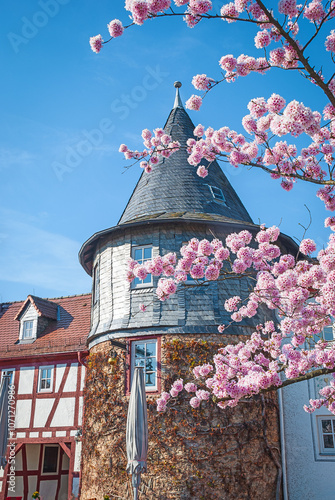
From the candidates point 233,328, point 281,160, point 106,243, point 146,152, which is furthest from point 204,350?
point 281,160

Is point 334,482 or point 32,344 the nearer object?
point 334,482

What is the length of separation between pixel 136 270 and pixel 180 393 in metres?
5.62

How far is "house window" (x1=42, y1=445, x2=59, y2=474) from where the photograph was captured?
1660 cm

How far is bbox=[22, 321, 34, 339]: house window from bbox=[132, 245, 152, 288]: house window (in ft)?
19.4

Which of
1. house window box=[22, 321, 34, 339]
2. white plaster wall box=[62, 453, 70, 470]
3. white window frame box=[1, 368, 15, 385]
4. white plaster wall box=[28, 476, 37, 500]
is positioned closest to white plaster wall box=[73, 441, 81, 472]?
white plaster wall box=[28, 476, 37, 500]

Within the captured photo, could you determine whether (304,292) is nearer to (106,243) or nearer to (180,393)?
(180,393)

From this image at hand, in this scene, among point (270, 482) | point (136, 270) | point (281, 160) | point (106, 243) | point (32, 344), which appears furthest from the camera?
point (32, 344)

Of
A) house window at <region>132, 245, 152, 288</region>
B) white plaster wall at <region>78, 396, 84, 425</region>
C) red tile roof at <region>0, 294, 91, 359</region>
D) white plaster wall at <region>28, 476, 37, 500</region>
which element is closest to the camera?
house window at <region>132, 245, 152, 288</region>

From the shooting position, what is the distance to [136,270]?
7.53 m

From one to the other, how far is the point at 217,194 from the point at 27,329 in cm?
828

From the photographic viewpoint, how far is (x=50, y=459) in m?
16.9

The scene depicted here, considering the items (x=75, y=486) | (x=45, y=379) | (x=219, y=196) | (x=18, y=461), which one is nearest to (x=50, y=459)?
(x=18, y=461)

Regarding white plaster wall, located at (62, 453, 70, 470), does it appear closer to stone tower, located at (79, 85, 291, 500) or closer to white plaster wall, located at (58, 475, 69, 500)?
white plaster wall, located at (58, 475, 69, 500)

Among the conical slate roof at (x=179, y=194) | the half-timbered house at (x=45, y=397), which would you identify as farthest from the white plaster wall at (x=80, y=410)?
the conical slate roof at (x=179, y=194)
